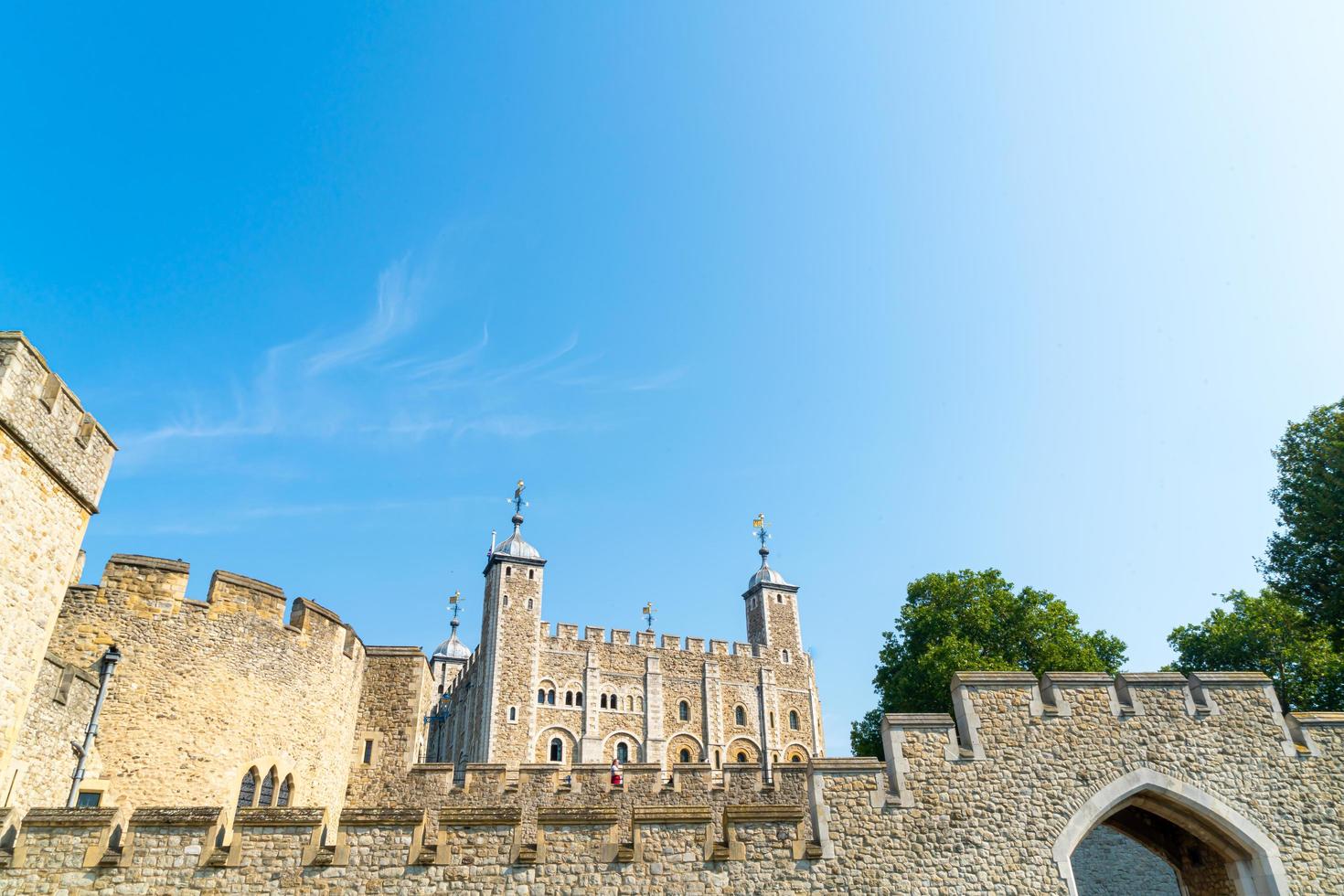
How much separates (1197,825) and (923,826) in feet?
12.6

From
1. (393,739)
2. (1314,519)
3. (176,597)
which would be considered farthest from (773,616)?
(176,597)

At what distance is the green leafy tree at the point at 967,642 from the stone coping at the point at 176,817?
23252 mm

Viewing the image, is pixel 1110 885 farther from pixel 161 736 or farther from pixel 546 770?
pixel 161 736

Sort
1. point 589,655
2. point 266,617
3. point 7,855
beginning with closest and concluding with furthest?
1. point 7,855
2. point 266,617
3. point 589,655

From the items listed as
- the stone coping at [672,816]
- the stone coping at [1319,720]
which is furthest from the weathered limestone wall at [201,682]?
the stone coping at [1319,720]

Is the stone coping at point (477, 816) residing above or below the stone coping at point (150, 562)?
below

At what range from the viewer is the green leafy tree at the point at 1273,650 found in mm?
25281

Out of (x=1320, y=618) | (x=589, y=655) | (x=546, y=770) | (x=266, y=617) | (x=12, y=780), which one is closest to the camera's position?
(x=12, y=780)

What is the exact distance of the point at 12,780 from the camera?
9.53 meters

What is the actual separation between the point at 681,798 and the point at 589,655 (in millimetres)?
33055

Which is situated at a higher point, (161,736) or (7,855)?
(161,736)

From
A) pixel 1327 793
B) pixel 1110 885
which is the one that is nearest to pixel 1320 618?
pixel 1110 885

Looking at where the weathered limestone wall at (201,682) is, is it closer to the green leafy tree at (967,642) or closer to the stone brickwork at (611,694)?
the green leafy tree at (967,642)

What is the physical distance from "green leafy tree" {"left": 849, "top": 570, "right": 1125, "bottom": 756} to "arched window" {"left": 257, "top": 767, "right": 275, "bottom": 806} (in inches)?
840
